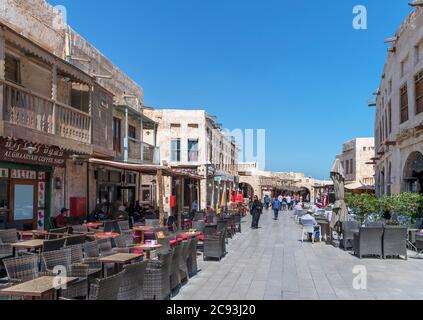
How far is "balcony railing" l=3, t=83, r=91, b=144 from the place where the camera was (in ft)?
33.2

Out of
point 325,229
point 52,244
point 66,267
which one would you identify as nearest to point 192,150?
point 325,229

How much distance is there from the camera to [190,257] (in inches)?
352

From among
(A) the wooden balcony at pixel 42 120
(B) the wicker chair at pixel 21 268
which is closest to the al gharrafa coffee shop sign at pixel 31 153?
(A) the wooden balcony at pixel 42 120

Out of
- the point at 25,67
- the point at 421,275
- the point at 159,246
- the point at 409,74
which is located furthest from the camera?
the point at 409,74

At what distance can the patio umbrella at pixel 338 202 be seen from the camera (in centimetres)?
1464

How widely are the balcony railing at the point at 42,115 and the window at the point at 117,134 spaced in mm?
4911

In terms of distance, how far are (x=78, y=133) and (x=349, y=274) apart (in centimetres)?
901

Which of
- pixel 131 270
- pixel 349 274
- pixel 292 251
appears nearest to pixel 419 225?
pixel 292 251

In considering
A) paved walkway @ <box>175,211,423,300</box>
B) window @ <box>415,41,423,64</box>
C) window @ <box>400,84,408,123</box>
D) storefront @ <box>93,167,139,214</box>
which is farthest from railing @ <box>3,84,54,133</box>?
window @ <box>400,84,408,123</box>

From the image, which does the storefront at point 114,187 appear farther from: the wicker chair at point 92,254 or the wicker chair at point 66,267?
the wicker chair at point 66,267

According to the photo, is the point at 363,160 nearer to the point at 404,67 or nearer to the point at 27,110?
the point at 404,67

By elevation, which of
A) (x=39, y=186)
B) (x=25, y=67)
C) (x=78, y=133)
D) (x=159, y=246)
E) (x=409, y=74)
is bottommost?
(x=159, y=246)
